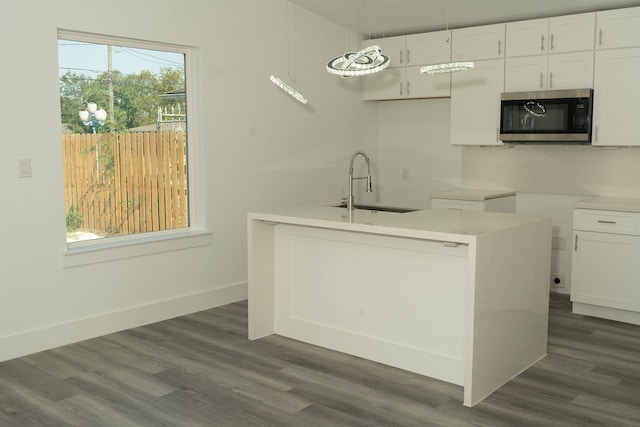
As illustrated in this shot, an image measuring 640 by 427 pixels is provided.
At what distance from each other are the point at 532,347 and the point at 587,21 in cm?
270

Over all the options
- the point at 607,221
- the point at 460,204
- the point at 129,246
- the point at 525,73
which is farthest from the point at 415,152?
the point at 129,246

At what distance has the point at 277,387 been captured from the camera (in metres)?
3.54

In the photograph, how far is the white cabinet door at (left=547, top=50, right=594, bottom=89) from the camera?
5.05 metres

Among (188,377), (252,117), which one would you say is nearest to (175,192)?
(252,117)

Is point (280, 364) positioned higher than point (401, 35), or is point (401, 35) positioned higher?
point (401, 35)

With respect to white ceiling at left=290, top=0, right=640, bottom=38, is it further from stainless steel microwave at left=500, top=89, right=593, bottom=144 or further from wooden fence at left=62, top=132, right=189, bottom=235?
wooden fence at left=62, top=132, right=189, bottom=235

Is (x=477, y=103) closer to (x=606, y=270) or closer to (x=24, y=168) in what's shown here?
(x=606, y=270)

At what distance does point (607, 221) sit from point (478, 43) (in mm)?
1922

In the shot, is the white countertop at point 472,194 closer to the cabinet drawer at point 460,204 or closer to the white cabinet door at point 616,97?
the cabinet drawer at point 460,204

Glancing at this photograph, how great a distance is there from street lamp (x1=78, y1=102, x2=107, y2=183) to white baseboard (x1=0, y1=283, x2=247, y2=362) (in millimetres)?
1004

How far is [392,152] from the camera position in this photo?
6773 millimetres

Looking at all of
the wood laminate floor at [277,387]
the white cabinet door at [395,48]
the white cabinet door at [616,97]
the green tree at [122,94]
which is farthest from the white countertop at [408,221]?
the white cabinet door at [395,48]

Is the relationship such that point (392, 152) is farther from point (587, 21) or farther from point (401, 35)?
point (587, 21)

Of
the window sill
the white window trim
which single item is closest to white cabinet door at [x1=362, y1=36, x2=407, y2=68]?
the white window trim
